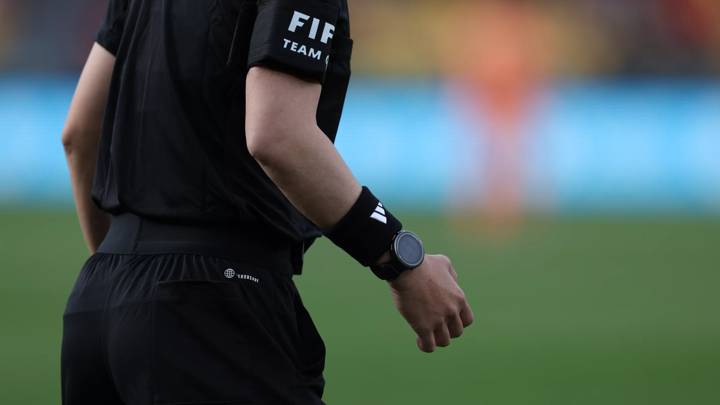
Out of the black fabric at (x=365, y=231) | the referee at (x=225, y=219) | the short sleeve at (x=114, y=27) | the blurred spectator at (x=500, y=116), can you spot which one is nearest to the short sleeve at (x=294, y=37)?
the referee at (x=225, y=219)

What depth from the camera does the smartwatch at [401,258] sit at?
6.89 ft

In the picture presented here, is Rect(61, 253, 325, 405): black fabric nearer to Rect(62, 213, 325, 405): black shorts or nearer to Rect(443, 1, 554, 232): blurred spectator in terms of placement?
Rect(62, 213, 325, 405): black shorts

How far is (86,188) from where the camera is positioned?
8.64 feet

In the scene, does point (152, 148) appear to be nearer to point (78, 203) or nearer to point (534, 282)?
point (78, 203)

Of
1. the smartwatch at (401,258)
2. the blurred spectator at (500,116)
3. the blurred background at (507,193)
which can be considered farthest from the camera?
the blurred spectator at (500,116)

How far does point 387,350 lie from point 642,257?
4625 mm

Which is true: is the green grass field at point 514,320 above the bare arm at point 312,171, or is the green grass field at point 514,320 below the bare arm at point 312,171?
below

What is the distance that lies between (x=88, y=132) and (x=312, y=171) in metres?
0.75

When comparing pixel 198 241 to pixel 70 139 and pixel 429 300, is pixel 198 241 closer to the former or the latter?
pixel 429 300

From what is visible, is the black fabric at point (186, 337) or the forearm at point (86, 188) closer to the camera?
the black fabric at point (186, 337)

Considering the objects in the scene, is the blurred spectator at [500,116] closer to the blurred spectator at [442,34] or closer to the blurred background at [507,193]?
the blurred background at [507,193]

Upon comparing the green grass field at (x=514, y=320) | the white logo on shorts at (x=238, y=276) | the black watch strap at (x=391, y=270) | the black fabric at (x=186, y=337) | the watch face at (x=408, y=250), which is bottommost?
the green grass field at (x=514, y=320)

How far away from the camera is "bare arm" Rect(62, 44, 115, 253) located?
251 centimetres

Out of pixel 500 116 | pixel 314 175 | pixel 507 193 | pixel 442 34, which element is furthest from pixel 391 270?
pixel 442 34
